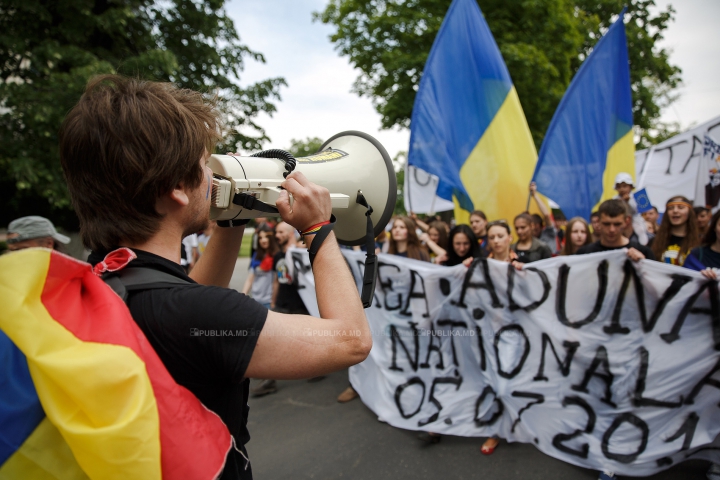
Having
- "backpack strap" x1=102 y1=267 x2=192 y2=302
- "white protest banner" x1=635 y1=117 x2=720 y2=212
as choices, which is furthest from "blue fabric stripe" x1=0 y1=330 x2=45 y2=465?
"white protest banner" x1=635 y1=117 x2=720 y2=212

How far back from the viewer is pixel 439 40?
5.91 meters

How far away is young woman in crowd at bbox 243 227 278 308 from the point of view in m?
5.10

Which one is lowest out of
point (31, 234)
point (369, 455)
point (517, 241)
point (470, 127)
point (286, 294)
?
point (369, 455)

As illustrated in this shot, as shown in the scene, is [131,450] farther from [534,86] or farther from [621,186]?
[534,86]

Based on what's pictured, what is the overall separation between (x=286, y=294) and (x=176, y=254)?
12.6 feet

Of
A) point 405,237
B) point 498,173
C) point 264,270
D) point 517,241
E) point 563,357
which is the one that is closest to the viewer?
point 563,357

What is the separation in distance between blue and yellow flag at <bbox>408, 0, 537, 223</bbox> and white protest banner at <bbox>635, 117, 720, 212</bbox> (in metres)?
2.54

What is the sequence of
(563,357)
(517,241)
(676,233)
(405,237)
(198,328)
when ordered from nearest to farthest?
(198,328) < (563,357) < (676,233) < (517,241) < (405,237)

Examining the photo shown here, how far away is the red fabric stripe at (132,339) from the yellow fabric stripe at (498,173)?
501cm

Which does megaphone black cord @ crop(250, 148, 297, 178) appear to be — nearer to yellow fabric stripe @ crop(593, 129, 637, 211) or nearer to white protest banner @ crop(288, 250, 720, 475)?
white protest banner @ crop(288, 250, 720, 475)

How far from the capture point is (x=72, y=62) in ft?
23.4
